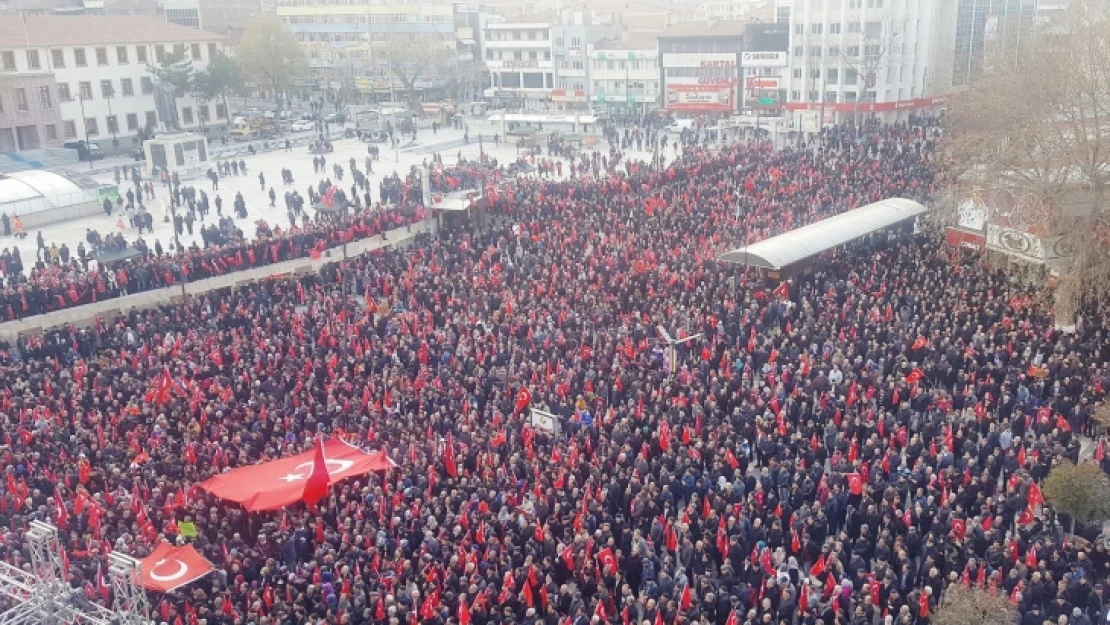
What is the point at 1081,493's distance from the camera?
1189 cm

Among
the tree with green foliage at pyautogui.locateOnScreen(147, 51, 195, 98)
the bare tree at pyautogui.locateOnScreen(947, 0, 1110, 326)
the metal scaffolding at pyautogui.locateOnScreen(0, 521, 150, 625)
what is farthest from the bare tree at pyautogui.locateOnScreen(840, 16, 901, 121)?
the metal scaffolding at pyautogui.locateOnScreen(0, 521, 150, 625)

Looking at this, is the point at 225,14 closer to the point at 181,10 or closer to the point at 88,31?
the point at 181,10

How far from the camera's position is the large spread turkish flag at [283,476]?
12.4 meters

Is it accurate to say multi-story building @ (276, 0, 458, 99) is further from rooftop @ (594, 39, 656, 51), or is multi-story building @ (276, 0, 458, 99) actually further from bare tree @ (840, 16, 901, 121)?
bare tree @ (840, 16, 901, 121)

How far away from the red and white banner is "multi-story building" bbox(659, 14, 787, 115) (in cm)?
243

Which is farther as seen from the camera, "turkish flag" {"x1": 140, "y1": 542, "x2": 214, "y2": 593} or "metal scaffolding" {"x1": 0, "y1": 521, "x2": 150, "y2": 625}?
"turkish flag" {"x1": 140, "y1": 542, "x2": 214, "y2": 593}

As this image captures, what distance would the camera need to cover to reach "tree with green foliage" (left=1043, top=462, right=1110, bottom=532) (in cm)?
1186

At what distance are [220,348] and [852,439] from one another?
450 inches

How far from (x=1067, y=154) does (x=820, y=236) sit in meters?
5.10

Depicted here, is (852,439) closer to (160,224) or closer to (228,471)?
(228,471)

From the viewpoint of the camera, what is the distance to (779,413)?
14.4 metres

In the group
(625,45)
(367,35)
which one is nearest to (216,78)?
(367,35)

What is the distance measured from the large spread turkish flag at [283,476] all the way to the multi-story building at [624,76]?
47.4m

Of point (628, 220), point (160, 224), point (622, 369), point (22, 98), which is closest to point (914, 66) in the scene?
point (628, 220)
